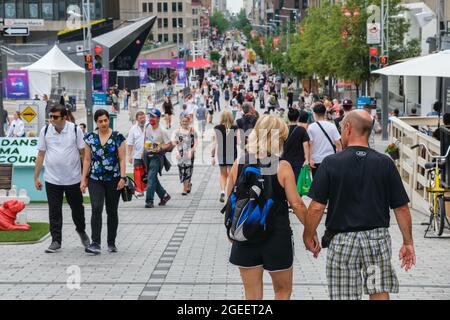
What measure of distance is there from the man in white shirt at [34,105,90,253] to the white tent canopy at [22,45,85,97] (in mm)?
20893

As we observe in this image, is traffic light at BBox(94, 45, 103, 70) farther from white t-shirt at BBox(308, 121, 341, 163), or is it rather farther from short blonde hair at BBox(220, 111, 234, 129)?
white t-shirt at BBox(308, 121, 341, 163)

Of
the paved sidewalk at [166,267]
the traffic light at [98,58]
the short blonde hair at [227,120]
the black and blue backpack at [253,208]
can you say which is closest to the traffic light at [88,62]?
the traffic light at [98,58]

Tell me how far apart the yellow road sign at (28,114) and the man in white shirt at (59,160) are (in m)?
12.9

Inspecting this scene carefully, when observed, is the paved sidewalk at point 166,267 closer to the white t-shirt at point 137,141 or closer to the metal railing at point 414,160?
the metal railing at point 414,160

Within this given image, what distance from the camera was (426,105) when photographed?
42.8 m

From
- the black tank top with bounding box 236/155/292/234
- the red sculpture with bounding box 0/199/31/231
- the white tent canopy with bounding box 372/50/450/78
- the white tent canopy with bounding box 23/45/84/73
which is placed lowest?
the red sculpture with bounding box 0/199/31/231

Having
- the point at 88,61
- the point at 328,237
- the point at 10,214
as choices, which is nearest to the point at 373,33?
the point at 88,61

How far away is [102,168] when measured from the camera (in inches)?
451

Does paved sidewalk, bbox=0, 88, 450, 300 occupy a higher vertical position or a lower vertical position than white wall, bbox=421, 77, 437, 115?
lower

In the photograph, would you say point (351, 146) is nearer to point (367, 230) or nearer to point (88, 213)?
point (367, 230)

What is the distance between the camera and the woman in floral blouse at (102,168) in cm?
1144

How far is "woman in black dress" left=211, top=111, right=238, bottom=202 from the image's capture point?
53.9 feet

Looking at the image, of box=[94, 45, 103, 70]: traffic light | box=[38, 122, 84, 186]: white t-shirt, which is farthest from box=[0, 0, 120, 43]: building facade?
box=[38, 122, 84, 186]: white t-shirt

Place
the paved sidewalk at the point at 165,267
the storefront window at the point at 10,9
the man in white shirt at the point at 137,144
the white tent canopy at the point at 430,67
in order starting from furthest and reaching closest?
the storefront window at the point at 10,9, the man in white shirt at the point at 137,144, the white tent canopy at the point at 430,67, the paved sidewalk at the point at 165,267
